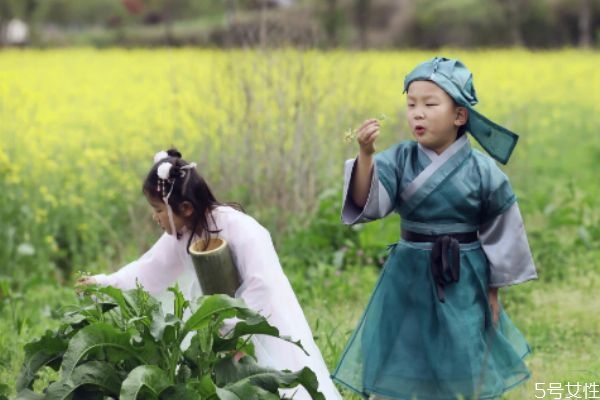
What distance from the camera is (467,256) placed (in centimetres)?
417

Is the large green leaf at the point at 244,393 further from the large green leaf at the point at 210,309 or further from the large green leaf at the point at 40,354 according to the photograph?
the large green leaf at the point at 40,354

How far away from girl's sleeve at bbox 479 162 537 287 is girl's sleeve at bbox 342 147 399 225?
0.30 metres

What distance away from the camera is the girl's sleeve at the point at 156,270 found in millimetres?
4375

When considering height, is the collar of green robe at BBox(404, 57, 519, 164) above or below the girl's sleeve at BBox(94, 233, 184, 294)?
above

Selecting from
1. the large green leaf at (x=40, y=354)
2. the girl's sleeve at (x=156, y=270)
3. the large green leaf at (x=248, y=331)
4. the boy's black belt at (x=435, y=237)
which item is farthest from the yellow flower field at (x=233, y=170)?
the large green leaf at (x=40, y=354)

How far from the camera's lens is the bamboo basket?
4016 mm

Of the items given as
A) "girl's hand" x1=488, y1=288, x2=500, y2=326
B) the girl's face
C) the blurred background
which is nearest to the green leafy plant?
the girl's face

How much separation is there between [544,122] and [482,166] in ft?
31.9

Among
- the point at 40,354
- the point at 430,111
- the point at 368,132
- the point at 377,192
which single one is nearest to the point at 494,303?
the point at 377,192

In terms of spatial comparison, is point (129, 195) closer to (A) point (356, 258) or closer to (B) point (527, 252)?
(A) point (356, 258)

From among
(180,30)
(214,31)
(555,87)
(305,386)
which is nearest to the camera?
(305,386)

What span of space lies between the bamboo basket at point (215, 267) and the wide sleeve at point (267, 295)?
5cm

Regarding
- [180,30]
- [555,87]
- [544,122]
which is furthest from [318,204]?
[180,30]

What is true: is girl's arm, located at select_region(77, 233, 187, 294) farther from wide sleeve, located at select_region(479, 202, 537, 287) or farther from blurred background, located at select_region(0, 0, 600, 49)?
blurred background, located at select_region(0, 0, 600, 49)
